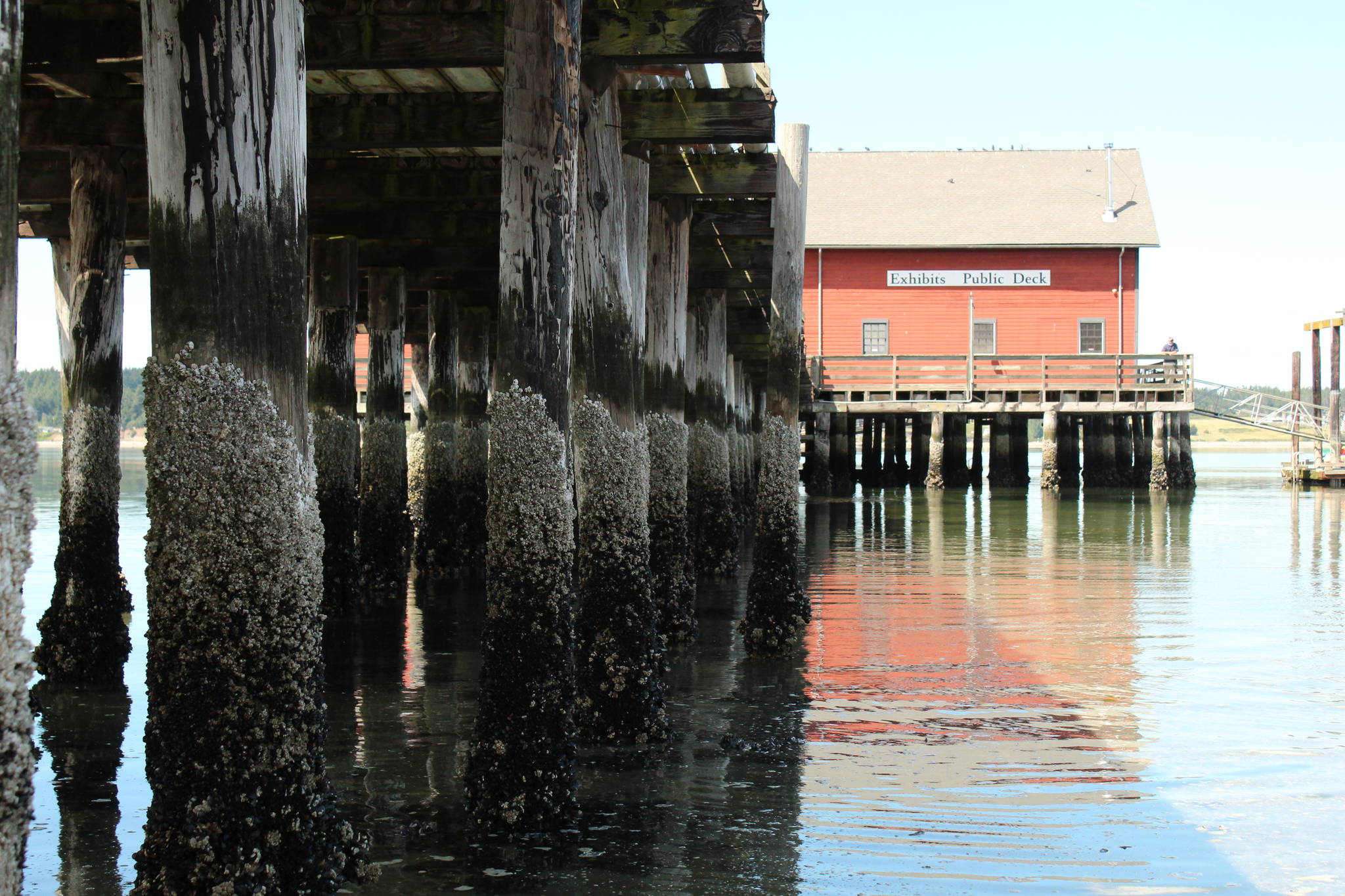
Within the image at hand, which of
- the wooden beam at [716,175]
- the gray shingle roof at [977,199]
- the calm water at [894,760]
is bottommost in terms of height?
the calm water at [894,760]

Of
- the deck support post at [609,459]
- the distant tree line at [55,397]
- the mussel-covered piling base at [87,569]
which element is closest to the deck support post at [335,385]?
the mussel-covered piling base at [87,569]

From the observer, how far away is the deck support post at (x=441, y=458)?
15922 mm

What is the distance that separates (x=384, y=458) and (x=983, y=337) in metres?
26.4

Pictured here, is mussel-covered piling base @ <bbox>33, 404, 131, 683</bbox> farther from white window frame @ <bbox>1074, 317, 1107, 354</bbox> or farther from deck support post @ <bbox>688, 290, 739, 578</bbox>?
white window frame @ <bbox>1074, 317, 1107, 354</bbox>

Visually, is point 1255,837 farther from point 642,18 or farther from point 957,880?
point 642,18

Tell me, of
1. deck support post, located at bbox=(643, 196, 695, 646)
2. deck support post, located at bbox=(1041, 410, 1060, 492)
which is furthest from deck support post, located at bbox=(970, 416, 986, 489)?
deck support post, located at bbox=(643, 196, 695, 646)

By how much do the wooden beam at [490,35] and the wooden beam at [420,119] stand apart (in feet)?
3.16

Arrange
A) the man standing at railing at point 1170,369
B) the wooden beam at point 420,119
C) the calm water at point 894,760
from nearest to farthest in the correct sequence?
the calm water at point 894,760
the wooden beam at point 420,119
the man standing at railing at point 1170,369

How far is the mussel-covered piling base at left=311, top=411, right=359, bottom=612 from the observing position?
12312mm

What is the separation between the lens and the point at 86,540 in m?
8.98

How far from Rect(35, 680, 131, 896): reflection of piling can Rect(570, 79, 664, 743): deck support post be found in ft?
7.36

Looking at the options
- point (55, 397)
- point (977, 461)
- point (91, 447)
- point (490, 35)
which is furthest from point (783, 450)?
point (55, 397)

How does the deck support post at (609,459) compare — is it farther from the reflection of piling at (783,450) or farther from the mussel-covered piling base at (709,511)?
the mussel-covered piling base at (709,511)

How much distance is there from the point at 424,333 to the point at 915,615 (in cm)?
1251
